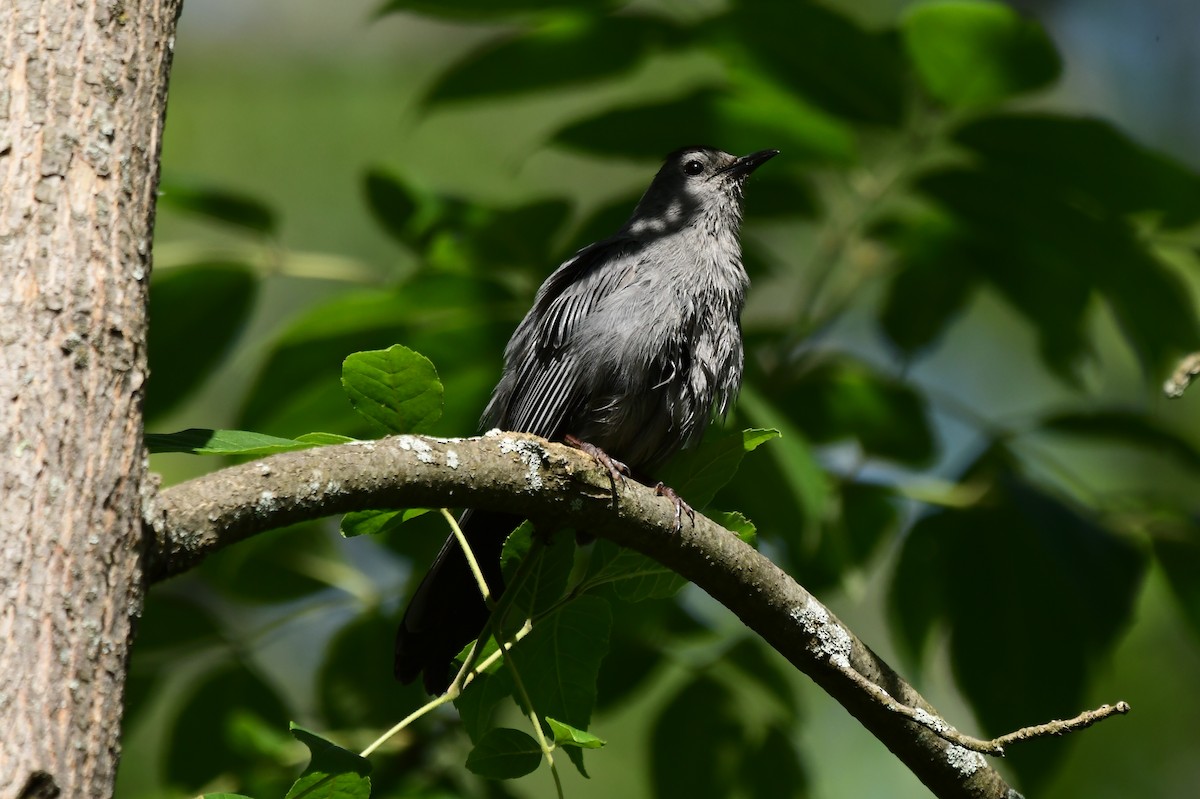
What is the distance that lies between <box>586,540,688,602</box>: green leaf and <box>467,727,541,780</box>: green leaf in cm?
40

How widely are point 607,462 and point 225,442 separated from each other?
91 cm

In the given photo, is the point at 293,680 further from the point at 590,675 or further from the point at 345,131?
the point at 590,675

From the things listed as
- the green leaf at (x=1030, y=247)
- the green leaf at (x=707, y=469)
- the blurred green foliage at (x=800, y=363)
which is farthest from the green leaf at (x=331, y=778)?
the green leaf at (x=1030, y=247)

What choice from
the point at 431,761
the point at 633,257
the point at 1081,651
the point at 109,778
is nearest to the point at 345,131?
the point at 633,257

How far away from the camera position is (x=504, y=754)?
2248mm

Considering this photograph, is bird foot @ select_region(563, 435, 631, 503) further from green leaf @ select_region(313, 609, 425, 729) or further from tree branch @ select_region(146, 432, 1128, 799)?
green leaf @ select_region(313, 609, 425, 729)

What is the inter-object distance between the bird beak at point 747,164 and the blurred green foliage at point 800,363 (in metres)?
0.13

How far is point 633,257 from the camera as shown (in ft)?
13.6

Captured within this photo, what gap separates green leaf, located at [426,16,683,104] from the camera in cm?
378

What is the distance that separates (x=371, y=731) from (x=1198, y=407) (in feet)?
24.7

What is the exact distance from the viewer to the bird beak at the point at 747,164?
4.37 meters

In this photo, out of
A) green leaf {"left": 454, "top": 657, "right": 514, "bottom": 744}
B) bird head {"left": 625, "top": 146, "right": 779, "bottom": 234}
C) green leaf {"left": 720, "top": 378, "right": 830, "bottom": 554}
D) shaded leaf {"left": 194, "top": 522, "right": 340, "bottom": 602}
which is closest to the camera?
green leaf {"left": 454, "top": 657, "right": 514, "bottom": 744}

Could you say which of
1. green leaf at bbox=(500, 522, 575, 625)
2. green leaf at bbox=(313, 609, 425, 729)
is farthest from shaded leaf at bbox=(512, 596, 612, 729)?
green leaf at bbox=(313, 609, 425, 729)

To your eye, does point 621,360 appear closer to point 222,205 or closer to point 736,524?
point 736,524
